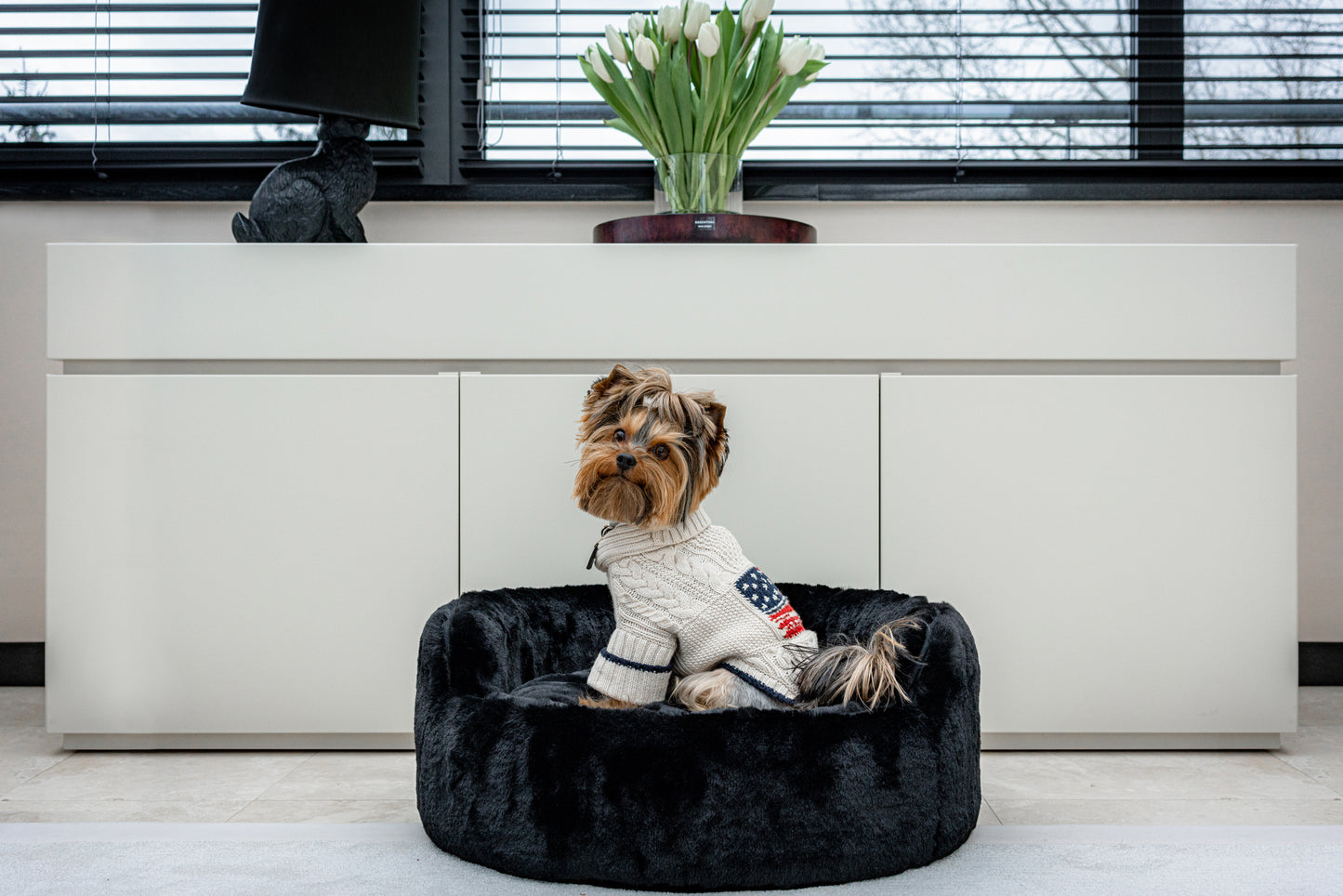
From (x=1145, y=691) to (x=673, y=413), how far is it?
1.23m

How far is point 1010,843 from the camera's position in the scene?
1.51 metres

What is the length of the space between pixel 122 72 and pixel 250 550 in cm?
144

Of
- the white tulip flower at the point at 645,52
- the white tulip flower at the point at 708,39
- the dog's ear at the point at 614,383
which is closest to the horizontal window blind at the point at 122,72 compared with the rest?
the white tulip flower at the point at 645,52

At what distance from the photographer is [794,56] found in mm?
2084

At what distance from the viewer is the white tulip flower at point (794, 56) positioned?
2080mm

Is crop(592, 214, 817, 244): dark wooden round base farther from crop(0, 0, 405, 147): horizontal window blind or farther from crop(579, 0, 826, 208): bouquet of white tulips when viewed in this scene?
crop(0, 0, 405, 147): horizontal window blind

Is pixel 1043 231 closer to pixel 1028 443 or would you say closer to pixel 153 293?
pixel 1028 443

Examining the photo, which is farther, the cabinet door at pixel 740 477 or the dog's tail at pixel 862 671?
the cabinet door at pixel 740 477

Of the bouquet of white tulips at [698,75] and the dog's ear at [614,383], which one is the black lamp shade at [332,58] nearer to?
the bouquet of white tulips at [698,75]

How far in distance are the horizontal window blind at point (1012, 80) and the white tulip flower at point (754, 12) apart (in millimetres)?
534

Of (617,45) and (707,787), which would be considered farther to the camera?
(617,45)

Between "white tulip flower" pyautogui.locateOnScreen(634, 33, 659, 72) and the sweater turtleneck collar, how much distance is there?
103cm

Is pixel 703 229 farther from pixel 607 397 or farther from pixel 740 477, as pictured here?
pixel 607 397

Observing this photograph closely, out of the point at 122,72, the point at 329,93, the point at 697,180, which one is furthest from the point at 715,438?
the point at 122,72
